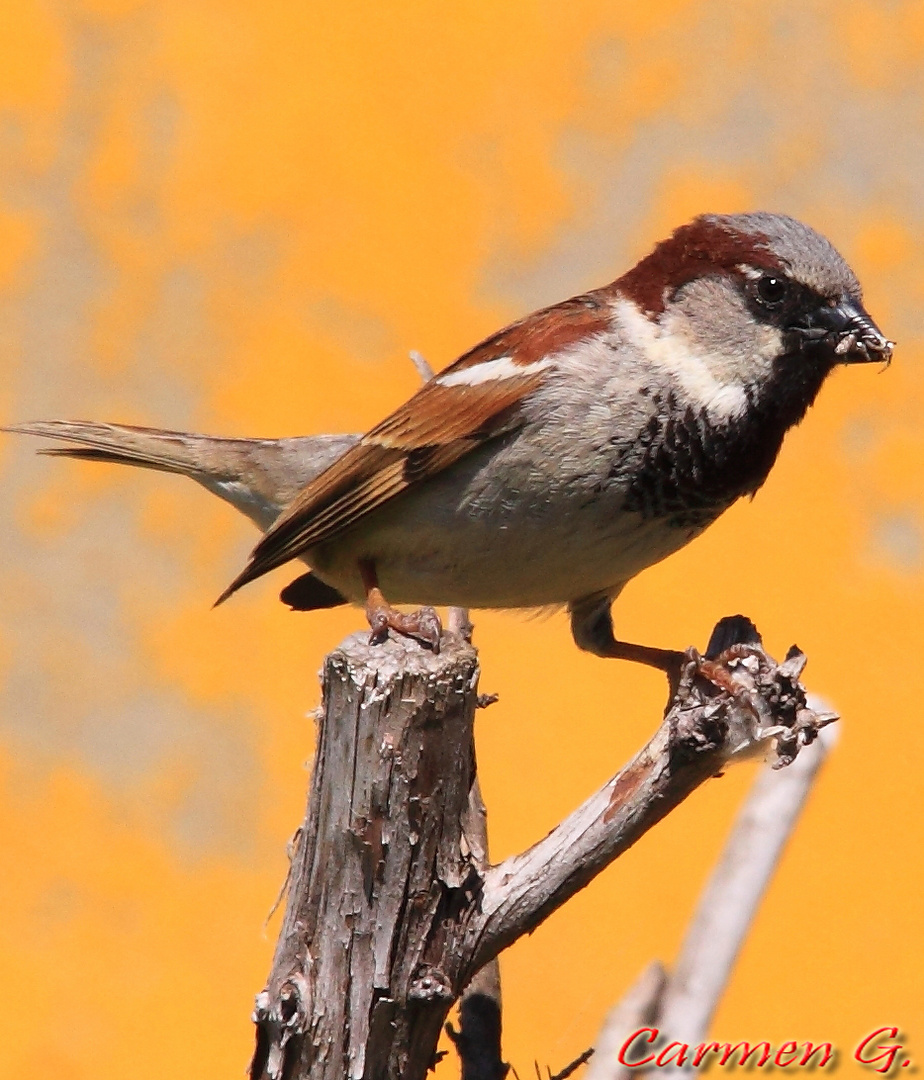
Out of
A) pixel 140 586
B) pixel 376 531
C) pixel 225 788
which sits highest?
pixel 140 586

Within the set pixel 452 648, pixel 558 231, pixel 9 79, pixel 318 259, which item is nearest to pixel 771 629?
pixel 558 231

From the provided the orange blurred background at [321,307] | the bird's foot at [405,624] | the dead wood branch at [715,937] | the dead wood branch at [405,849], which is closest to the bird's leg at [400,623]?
the bird's foot at [405,624]

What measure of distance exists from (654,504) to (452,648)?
1.85ft

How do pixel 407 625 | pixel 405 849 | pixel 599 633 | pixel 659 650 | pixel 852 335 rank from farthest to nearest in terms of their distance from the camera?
pixel 599 633, pixel 659 650, pixel 852 335, pixel 407 625, pixel 405 849

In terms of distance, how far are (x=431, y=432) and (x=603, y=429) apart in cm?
37

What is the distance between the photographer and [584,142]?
5180 millimetres

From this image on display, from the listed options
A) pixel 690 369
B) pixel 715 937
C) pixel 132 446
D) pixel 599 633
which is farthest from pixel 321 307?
pixel 715 937

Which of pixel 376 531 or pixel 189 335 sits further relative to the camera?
pixel 189 335

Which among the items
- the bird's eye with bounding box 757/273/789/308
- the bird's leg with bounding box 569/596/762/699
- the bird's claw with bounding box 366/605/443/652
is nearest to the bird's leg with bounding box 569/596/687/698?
the bird's leg with bounding box 569/596/762/699

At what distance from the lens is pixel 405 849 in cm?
261

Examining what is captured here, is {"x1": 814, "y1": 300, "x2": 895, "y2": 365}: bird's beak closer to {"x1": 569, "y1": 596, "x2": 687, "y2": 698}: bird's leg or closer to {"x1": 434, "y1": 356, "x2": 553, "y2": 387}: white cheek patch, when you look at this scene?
{"x1": 434, "y1": 356, "x2": 553, "y2": 387}: white cheek patch

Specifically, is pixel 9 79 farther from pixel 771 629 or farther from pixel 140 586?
pixel 771 629

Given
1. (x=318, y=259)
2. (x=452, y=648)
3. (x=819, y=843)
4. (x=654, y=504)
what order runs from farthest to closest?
1. (x=318, y=259)
2. (x=819, y=843)
3. (x=654, y=504)
4. (x=452, y=648)

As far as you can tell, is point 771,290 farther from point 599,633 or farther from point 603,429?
point 599,633
